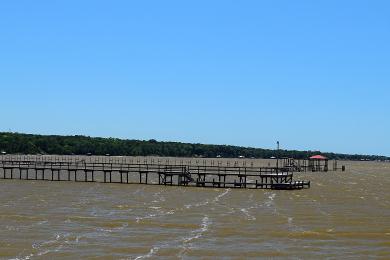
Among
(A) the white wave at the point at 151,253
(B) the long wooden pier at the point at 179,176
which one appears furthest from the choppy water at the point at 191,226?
(B) the long wooden pier at the point at 179,176

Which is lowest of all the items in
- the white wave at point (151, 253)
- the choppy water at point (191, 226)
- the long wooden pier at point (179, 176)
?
the white wave at point (151, 253)

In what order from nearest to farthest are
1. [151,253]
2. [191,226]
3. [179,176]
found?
[151,253]
[191,226]
[179,176]

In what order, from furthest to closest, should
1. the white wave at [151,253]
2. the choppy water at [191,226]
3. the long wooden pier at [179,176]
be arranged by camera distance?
the long wooden pier at [179,176]
the choppy water at [191,226]
the white wave at [151,253]

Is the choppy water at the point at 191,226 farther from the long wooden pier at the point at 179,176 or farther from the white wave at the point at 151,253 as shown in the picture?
the long wooden pier at the point at 179,176

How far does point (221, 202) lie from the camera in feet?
162

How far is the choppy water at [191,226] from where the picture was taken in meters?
27.3

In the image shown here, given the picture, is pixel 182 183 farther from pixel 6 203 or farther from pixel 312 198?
pixel 6 203

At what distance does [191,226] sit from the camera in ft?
114

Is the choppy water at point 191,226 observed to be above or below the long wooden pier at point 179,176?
below

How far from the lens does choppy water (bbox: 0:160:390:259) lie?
2728cm

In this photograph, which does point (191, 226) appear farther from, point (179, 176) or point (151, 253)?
point (179, 176)

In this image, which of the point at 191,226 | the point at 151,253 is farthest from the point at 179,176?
the point at 151,253

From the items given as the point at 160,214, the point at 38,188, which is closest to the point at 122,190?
the point at 38,188

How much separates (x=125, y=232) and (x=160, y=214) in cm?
829
